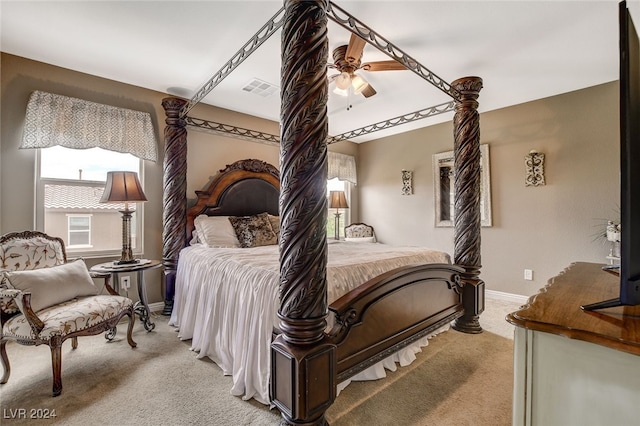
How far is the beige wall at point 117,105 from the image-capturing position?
2.70 metres

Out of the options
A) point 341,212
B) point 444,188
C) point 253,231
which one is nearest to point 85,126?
point 253,231

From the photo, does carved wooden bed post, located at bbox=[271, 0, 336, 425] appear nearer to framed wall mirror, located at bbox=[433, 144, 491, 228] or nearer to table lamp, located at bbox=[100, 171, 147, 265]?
table lamp, located at bbox=[100, 171, 147, 265]

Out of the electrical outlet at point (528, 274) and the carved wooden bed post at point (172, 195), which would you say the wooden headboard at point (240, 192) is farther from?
the electrical outlet at point (528, 274)

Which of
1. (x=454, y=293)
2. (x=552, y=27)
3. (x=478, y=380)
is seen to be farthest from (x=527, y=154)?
(x=478, y=380)

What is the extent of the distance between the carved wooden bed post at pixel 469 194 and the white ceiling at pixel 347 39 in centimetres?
42

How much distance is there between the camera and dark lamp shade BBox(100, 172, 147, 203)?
9.01 ft

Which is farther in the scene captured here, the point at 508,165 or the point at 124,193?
the point at 508,165

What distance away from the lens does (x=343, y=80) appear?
258 centimetres

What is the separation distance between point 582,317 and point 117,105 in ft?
13.9

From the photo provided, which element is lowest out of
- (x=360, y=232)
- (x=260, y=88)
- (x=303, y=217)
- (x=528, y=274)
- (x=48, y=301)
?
(x=528, y=274)

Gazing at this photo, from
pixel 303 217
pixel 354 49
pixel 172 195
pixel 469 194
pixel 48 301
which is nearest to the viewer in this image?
pixel 303 217

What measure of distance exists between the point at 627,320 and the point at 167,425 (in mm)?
2113

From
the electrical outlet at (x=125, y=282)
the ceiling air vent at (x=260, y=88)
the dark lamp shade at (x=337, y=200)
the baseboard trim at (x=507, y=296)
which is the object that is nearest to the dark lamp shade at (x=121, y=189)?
the electrical outlet at (x=125, y=282)

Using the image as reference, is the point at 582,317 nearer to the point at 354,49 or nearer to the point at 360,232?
the point at 354,49
